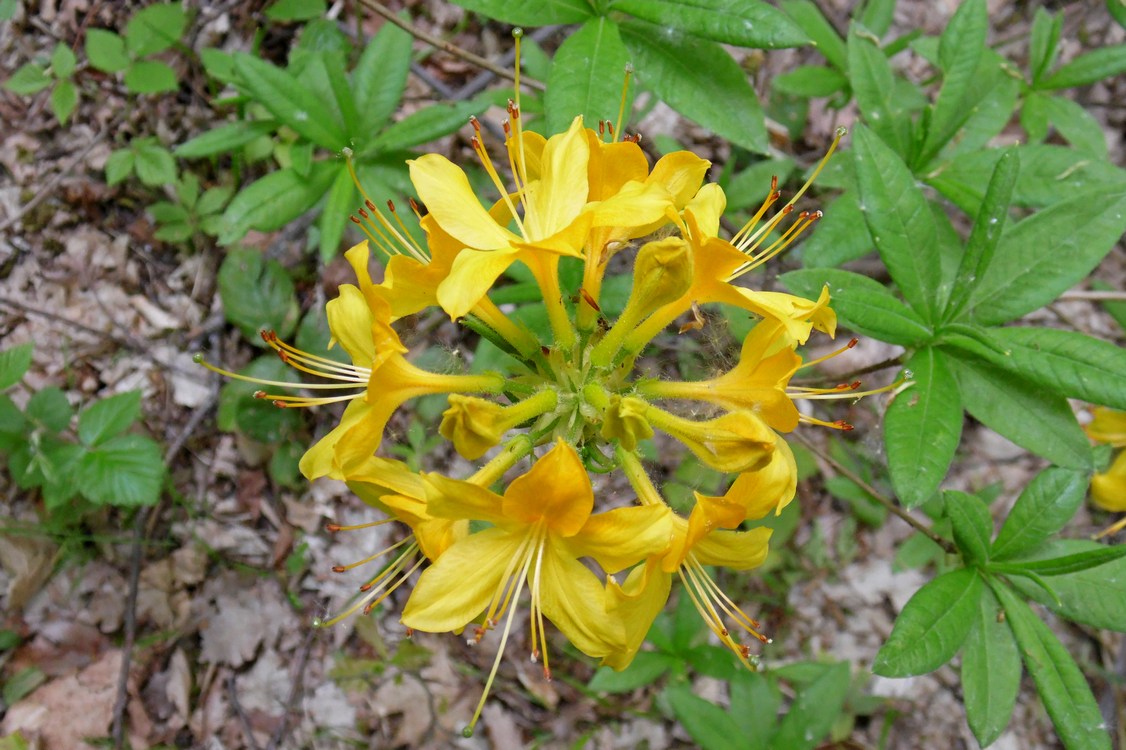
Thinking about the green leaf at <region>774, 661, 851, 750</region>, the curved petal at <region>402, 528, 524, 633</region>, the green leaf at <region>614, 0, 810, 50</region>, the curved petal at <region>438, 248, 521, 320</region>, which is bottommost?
the green leaf at <region>774, 661, 851, 750</region>

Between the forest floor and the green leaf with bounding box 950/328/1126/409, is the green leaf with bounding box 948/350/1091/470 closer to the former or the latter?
the green leaf with bounding box 950/328/1126/409

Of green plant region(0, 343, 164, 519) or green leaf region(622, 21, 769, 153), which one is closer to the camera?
green leaf region(622, 21, 769, 153)

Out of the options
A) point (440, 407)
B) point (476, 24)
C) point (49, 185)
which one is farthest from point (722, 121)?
point (49, 185)

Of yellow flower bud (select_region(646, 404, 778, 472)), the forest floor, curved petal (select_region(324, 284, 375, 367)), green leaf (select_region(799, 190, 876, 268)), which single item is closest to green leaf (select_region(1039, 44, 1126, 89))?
the forest floor

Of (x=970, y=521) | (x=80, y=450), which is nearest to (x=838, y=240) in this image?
(x=970, y=521)

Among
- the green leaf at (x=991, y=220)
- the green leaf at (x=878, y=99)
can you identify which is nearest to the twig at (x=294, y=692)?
the green leaf at (x=991, y=220)

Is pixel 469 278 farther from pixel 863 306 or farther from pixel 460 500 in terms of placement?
pixel 863 306

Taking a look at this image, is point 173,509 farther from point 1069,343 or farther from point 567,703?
point 1069,343
